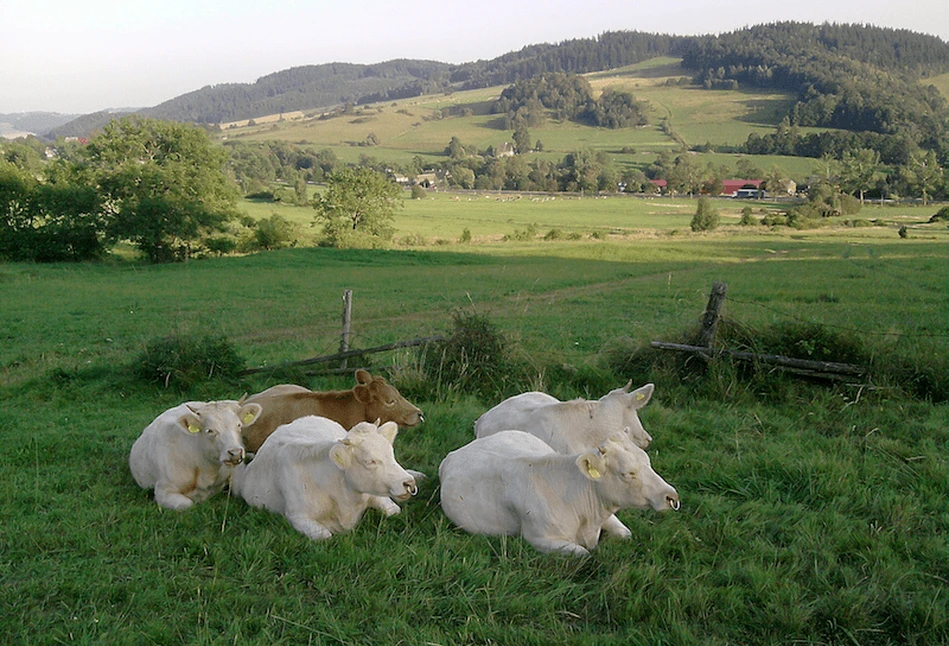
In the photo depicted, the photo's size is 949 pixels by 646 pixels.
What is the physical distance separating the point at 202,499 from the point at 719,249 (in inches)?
1709

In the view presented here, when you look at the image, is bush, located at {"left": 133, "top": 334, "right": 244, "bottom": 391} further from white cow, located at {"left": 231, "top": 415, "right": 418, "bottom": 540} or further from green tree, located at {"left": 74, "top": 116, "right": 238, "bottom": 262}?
green tree, located at {"left": 74, "top": 116, "right": 238, "bottom": 262}

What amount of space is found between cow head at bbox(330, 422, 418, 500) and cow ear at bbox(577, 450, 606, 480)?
1289 mm

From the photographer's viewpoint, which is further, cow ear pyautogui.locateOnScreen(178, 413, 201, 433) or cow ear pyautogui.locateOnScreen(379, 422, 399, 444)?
cow ear pyautogui.locateOnScreen(178, 413, 201, 433)

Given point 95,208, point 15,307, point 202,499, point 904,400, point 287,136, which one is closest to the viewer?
point 202,499

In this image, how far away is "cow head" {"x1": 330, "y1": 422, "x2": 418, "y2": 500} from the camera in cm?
566

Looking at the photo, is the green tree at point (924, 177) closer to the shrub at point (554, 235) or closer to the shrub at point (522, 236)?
the shrub at point (554, 235)

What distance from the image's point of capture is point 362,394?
8.04 m

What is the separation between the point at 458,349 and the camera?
10.4m

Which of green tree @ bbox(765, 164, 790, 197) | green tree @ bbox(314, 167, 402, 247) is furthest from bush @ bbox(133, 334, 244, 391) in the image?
green tree @ bbox(765, 164, 790, 197)

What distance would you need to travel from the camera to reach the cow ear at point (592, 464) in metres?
5.48

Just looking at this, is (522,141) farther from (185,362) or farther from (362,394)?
(362,394)

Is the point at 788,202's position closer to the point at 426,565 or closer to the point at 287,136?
the point at 426,565

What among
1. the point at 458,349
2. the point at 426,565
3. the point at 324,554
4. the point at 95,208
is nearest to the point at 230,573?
the point at 324,554

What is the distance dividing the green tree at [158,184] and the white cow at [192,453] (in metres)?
38.8
